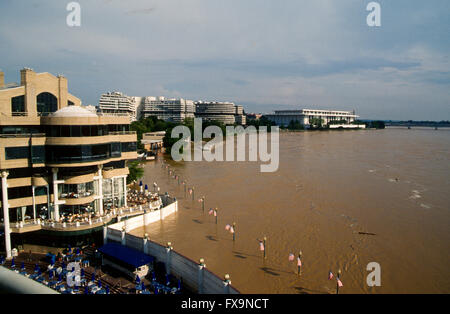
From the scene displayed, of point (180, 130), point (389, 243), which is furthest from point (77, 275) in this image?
point (180, 130)

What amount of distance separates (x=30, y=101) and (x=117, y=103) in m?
140

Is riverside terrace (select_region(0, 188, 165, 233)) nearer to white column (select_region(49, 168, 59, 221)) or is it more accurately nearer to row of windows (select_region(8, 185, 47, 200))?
white column (select_region(49, 168, 59, 221))

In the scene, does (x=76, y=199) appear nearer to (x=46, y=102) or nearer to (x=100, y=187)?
(x=100, y=187)

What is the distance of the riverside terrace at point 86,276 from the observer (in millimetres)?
14969

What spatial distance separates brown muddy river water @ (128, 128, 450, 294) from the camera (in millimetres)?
17969

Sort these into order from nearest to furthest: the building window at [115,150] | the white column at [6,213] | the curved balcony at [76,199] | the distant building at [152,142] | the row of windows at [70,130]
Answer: the white column at [6,213]
the row of windows at [70,130]
the curved balcony at [76,199]
the building window at [115,150]
the distant building at [152,142]

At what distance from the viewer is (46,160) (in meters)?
20.6

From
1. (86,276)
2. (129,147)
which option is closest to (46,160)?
(129,147)

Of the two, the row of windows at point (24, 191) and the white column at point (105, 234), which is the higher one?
the row of windows at point (24, 191)

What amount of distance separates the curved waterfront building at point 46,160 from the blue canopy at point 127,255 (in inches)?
184

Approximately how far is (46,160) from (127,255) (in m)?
8.56

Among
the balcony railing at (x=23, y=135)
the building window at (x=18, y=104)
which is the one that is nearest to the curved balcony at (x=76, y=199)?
the balcony railing at (x=23, y=135)

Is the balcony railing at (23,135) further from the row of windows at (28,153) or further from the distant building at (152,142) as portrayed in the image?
the distant building at (152,142)

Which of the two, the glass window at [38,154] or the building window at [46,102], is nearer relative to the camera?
the glass window at [38,154]
